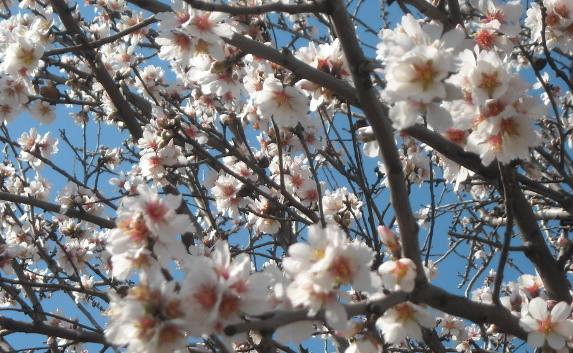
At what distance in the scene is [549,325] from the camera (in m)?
2.15

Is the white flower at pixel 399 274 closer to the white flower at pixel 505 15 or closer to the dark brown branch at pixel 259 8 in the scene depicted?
the dark brown branch at pixel 259 8

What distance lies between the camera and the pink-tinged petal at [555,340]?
82.6 inches

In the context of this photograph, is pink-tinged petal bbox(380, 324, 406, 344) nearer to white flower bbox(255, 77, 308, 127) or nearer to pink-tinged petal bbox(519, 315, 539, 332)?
pink-tinged petal bbox(519, 315, 539, 332)

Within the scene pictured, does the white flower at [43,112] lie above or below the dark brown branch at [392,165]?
above

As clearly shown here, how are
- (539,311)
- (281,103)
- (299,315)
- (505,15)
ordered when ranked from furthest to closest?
(505,15)
(281,103)
(539,311)
(299,315)

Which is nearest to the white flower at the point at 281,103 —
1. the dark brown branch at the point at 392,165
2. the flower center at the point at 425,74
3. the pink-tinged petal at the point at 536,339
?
the dark brown branch at the point at 392,165

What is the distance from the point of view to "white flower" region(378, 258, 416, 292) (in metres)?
1.69

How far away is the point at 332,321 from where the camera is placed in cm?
153

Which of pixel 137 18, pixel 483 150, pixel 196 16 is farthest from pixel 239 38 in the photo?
pixel 137 18

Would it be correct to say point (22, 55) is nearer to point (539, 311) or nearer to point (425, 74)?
point (425, 74)

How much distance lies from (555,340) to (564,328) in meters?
0.07

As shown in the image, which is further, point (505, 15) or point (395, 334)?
point (505, 15)

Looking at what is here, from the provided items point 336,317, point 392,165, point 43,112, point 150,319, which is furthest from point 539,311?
point 43,112

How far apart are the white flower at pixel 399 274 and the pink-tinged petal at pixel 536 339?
651 millimetres
